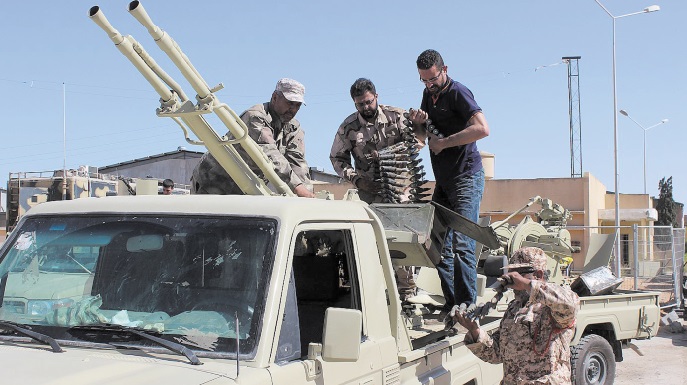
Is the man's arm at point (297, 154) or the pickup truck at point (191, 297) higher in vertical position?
the man's arm at point (297, 154)

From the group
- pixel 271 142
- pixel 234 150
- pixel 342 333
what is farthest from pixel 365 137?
pixel 342 333

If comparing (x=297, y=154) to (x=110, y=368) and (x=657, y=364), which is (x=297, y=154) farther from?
(x=657, y=364)

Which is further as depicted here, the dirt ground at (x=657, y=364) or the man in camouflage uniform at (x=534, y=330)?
the dirt ground at (x=657, y=364)

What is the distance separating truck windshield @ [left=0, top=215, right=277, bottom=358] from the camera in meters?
3.16

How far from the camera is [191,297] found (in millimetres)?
3256

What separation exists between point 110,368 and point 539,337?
2.56 metres

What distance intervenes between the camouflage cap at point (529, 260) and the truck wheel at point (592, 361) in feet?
6.89

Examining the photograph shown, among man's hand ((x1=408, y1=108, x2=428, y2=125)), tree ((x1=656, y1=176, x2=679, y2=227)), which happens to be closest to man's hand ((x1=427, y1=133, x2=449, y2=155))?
man's hand ((x1=408, y1=108, x2=428, y2=125))

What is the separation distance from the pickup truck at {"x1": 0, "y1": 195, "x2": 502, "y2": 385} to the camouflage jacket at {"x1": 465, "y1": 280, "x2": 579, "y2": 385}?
68cm

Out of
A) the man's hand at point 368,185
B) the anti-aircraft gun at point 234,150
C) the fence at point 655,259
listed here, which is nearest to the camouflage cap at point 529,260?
the anti-aircraft gun at point 234,150

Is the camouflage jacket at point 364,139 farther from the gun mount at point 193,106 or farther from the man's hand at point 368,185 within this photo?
the gun mount at point 193,106

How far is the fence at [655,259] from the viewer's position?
14.3 m

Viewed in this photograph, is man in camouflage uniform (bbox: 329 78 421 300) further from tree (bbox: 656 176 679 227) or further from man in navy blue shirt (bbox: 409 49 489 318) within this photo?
tree (bbox: 656 176 679 227)

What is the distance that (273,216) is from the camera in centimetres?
336
